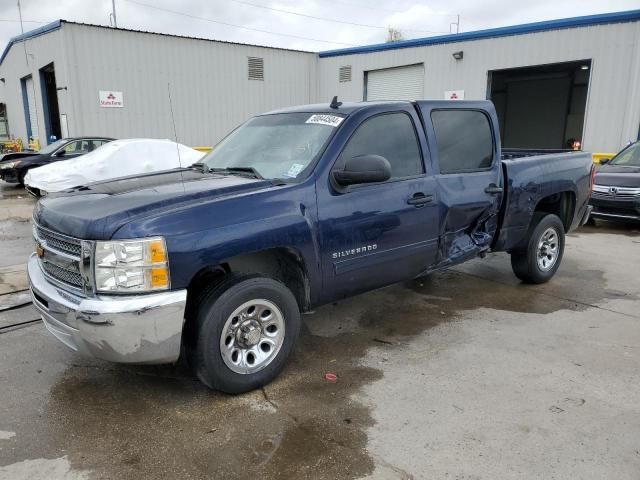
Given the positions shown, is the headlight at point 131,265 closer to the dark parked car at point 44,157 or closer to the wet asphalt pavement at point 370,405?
the wet asphalt pavement at point 370,405

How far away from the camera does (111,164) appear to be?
11.1 m

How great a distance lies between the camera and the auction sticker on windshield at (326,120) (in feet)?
13.2

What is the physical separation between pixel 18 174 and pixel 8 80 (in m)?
16.0

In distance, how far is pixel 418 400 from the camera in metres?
3.42

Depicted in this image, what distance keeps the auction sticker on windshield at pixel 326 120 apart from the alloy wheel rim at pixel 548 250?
10.1ft

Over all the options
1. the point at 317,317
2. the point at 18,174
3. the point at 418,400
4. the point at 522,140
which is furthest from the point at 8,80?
the point at 418,400

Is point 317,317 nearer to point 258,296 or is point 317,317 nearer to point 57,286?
point 258,296

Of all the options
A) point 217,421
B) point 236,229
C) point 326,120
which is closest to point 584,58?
point 326,120

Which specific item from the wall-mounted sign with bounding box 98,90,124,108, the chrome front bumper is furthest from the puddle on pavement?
the wall-mounted sign with bounding box 98,90,124,108

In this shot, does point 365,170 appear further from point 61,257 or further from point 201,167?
point 61,257

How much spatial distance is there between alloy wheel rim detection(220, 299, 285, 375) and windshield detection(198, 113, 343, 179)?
99cm

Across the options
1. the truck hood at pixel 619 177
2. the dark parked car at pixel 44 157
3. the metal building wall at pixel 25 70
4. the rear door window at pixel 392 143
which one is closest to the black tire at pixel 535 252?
the rear door window at pixel 392 143

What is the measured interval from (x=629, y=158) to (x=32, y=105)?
24.3 m

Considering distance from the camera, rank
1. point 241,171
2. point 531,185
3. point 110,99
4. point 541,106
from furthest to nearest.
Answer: point 541,106 < point 110,99 < point 531,185 < point 241,171
